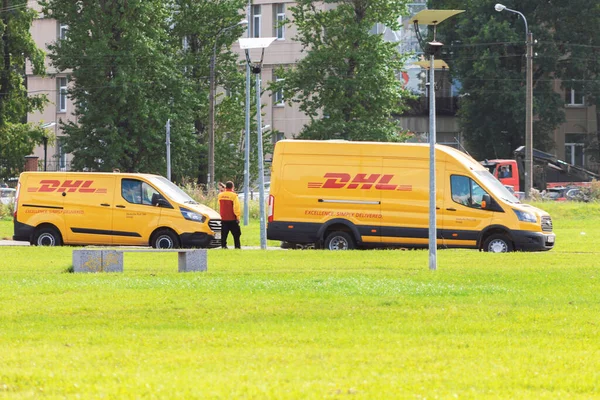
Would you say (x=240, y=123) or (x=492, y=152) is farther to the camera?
(x=492, y=152)

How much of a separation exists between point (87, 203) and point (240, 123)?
3330cm

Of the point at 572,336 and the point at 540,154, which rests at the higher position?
the point at 540,154

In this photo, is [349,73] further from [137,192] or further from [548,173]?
[137,192]

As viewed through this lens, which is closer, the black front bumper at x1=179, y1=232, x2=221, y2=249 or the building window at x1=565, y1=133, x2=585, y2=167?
the black front bumper at x1=179, y1=232, x2=221, y2=249

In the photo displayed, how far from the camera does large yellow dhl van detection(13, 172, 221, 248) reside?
28.8 meters

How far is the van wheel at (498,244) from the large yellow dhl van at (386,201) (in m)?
0.02

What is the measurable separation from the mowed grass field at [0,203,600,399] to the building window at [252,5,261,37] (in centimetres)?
5507

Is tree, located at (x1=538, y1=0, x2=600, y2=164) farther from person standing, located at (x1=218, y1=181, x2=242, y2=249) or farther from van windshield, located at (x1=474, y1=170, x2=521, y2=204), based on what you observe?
person standing, located at (x1=218, y1=181, x2=242, y2=249)

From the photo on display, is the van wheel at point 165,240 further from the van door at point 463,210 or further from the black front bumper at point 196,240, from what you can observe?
the van door at point 463,210

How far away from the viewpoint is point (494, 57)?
6625 centimetres

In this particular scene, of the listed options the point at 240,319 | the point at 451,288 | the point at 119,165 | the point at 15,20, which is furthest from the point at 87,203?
the point at 15,20

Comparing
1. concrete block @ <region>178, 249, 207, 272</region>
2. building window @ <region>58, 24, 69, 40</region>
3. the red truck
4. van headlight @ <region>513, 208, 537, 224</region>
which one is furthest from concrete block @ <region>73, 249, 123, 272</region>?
the red truck

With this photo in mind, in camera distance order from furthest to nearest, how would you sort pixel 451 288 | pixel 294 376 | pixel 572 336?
pixel 451 288 < pixel 572 336 < pixel 294 376

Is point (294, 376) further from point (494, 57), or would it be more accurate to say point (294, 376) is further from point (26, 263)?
point (494, 57)
